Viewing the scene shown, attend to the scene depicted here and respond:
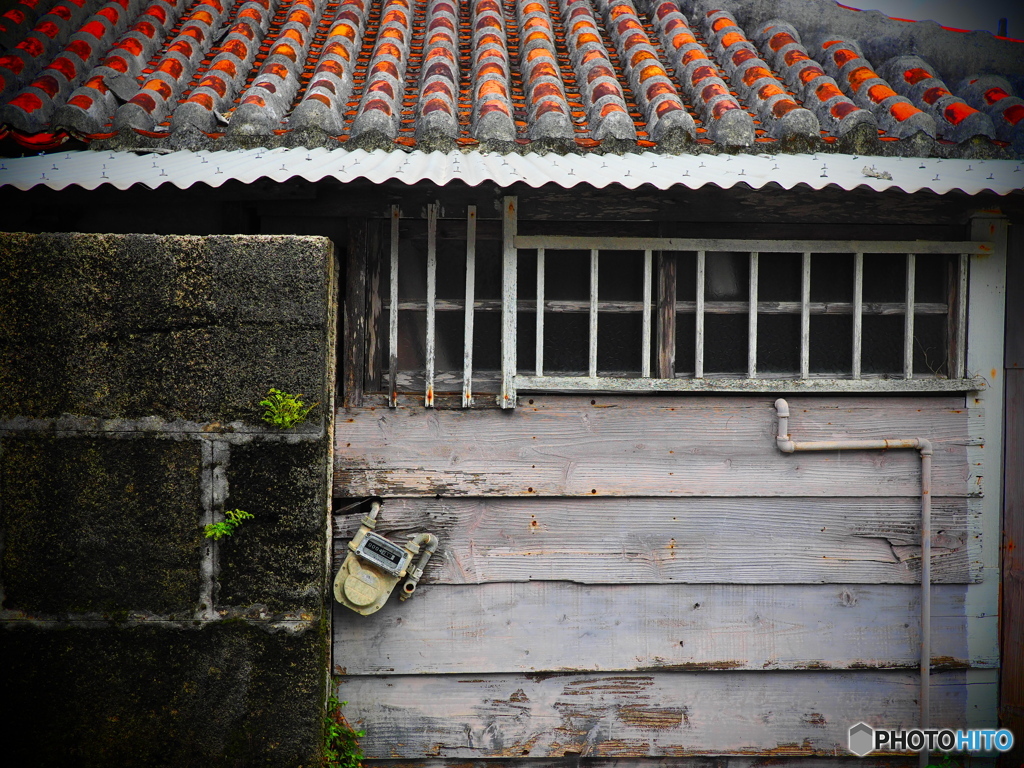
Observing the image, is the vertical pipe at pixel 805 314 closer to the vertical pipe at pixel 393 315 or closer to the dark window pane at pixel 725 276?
the dark window pane at pixel 725 276

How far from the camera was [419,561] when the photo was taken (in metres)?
3.25

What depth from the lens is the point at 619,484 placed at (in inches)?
131

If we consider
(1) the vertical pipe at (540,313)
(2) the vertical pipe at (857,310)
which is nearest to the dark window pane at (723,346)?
(2) the vertical pipe at (857,310)

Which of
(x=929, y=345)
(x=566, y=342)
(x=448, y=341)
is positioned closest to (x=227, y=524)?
(x=448, y=341)

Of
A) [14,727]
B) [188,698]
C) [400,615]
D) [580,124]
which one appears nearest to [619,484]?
[400,615]

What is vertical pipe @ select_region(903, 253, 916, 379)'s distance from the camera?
333 centimetres

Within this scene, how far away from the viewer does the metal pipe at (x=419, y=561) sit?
3.20 metres

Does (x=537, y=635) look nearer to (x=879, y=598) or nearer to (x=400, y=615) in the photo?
(x=400, y=615)

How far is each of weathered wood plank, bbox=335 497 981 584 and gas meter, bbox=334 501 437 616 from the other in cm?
12

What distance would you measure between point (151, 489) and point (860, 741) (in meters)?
3.63

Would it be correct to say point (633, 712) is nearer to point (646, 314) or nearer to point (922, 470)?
point (922, 470)

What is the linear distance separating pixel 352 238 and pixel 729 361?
2.04 meters

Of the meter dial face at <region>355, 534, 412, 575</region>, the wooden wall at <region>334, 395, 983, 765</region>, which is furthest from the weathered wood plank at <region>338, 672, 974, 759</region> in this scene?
the meter dial face at <region>355, 534, 412, 575</region>

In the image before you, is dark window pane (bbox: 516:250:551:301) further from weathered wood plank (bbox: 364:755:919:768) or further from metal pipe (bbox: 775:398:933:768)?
weathered wood plank (bbox: 364:755:919:768)
